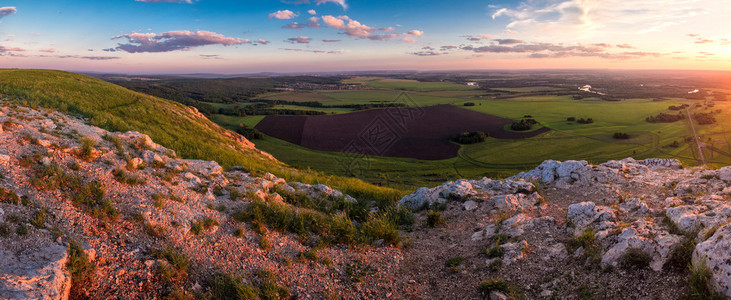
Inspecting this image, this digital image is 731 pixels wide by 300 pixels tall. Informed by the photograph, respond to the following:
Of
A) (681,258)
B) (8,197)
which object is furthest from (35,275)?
(681,258)

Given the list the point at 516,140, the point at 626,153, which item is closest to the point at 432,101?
the point at 516,140

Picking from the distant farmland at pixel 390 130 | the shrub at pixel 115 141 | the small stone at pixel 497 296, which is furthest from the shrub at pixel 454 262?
the distant farmland at pixel 390 130

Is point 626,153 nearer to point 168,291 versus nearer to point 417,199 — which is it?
point 417,199

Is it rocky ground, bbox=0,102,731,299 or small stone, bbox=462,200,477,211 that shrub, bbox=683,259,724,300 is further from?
small stone, bbox=462,200,477,211

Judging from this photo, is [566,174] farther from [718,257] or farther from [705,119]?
[705,119]

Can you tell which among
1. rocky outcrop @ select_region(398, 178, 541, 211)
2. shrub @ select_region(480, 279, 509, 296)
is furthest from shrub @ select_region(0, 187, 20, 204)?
rocky outcrop @ select_region(398, 178, 541, 211)
